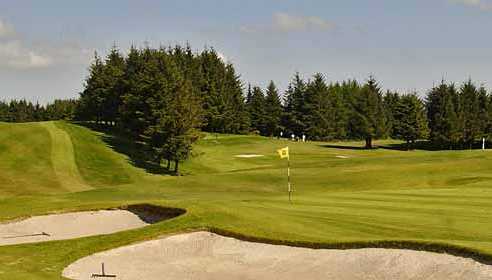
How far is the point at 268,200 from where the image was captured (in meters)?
29.2

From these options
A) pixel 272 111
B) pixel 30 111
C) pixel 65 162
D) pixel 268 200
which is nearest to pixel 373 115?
pixel 272 111

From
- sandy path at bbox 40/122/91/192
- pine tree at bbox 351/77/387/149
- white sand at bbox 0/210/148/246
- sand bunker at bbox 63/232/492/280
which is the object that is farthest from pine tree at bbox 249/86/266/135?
sand bunker at bbox 63/232/492/280

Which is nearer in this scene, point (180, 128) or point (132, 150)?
point (180, 128)

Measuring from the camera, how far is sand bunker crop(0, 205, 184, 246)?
24.8 m

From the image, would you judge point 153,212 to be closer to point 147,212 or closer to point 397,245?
point 147,212

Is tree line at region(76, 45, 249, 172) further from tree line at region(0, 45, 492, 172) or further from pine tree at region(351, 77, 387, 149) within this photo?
pine tree at region(351, 77, 387, 149)

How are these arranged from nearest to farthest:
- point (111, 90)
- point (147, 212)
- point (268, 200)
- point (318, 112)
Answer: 1. point (147, 212)
2. point (268, 200)
3. point (111, 90)
4. point (318, 112)

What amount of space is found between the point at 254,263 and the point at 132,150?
54.0 metres

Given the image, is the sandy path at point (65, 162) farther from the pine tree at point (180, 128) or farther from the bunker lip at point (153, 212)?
the bunker lip at point (153, 212)

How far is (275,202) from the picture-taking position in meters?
27.8

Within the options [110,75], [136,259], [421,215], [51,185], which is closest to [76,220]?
[136,259]

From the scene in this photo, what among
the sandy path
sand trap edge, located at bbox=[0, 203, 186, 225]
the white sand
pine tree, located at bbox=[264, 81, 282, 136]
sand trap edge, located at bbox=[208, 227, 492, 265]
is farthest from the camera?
pine tree, located at bbox=[264, 81, 282, 136]

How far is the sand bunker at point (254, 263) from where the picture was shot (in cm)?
1476

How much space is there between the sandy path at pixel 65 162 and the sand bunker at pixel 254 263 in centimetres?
3170
